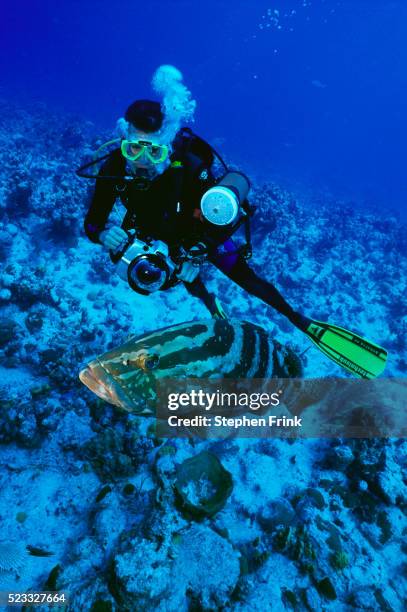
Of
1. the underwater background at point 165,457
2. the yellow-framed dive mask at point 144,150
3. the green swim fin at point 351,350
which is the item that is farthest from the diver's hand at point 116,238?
the green swim fin at point 351,350

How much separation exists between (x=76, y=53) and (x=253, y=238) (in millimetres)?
115669

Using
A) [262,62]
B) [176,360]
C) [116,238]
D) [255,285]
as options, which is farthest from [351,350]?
[262,62]

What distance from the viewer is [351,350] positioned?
4.54m

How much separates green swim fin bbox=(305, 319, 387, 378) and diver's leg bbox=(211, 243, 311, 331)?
0.92 ft

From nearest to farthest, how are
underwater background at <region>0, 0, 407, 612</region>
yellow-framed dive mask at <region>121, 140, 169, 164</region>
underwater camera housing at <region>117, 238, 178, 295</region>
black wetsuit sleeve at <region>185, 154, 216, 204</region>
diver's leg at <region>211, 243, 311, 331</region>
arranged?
underwater background at <region>0, 0, 407, 612</region>, underwater camera housing at <region>117, 238, 178, 295</region>, yellow-framed dive mask at <region>121, 140, 169, 164</region>, black wetsuit sleeve at <region>185, 154, 216, 204</region>, diver's leg at <region>211, 243, 311, 331</region>

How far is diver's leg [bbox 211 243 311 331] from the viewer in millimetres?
4830

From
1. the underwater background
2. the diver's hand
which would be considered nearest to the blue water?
the underwater background

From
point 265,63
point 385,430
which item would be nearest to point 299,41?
point 265,63

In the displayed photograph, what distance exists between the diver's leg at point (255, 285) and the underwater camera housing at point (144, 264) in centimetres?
148

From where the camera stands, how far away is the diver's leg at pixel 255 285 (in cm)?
483

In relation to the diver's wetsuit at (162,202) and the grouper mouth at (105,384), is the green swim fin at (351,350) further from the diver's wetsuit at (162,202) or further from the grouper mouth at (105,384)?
the grouper mouth at (105,384)

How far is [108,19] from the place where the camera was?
409 ft

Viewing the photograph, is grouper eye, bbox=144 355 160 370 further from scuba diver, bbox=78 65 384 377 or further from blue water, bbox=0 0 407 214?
blue water, bbox=0 0 407 214

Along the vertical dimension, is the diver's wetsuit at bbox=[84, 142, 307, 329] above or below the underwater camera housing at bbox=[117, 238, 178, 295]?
above
